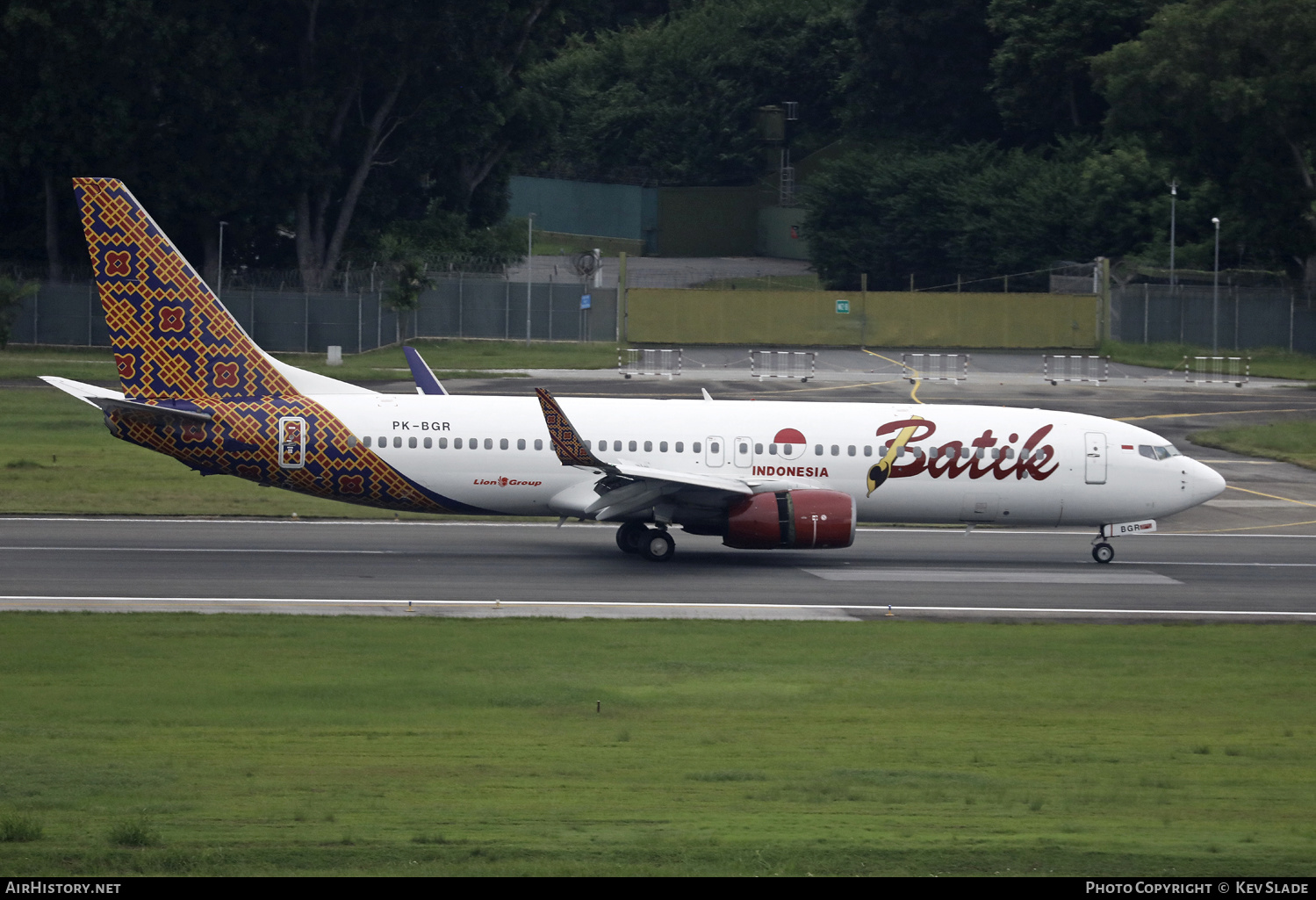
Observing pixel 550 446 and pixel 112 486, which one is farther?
pixel 112 486

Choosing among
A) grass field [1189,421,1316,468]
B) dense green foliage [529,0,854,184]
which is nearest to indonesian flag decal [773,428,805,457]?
grass field [1189,421,1316,468]

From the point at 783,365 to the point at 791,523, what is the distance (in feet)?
162

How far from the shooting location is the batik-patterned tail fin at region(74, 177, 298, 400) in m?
32.3

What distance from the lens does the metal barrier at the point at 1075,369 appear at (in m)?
74.4

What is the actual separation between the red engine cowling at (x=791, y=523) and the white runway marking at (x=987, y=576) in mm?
989

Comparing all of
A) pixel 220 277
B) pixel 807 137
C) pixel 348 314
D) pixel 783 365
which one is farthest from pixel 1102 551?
pixel 807 137

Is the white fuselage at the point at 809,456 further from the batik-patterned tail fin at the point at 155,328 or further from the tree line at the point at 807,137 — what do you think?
the tree line at the point at 807,137

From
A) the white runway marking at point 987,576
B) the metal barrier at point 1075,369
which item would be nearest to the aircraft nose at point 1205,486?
the white runway marking at point 987,576

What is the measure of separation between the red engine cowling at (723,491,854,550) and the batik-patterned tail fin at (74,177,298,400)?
10286mm

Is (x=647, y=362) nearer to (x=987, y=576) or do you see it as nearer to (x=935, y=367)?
(x=935, y=367)

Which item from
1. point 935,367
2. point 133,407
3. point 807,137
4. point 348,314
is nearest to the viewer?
point 133,407

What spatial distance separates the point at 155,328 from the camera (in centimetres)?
3244
